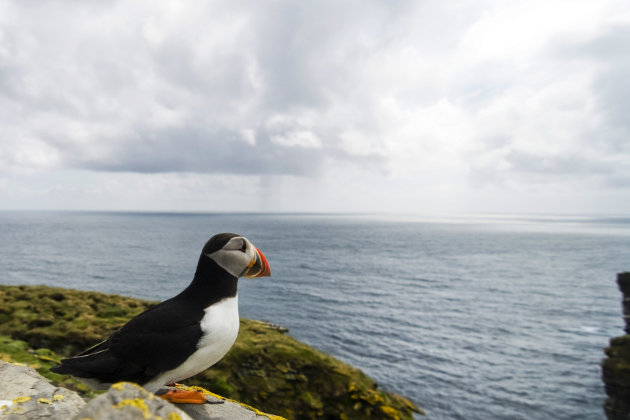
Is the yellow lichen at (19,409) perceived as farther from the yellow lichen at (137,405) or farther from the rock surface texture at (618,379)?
the rock surface texture at (618,379)

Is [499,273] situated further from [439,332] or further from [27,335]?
[27,335]

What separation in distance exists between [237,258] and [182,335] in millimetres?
1215

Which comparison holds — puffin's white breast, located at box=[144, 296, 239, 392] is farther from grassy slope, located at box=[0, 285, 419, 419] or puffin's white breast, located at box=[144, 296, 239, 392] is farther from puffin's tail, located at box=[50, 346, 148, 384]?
grassy slope, located at box=[0, 285, 419, 419]

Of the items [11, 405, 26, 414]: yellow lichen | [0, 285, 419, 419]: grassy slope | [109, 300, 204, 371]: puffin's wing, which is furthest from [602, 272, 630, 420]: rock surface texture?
[11, 405, 26, 414]: yellow lichen

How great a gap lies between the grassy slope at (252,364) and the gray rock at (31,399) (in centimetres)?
794

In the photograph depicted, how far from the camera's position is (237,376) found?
1367 centimetres

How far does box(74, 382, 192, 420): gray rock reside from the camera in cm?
257

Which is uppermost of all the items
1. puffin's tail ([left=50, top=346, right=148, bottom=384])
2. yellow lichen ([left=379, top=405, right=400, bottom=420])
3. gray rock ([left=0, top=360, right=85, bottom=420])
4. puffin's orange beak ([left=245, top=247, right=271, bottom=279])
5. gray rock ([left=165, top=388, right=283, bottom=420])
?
puffin's orange beak ([left=245, top=247, right=271, bottom=279])

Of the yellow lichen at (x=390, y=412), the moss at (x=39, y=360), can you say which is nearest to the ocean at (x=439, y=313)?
the yellow lichen at (x=390, y=412)

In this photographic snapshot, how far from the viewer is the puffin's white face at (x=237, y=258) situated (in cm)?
487

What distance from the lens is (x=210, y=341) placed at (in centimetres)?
463

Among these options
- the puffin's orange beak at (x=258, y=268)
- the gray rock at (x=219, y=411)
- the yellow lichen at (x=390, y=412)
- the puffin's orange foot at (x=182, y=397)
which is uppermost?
the puffin's orange beak at (x=258, y=268)

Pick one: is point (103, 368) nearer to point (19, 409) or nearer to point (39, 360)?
point (19, 409)

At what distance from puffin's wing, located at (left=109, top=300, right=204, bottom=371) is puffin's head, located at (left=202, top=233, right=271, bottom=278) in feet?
2.75
